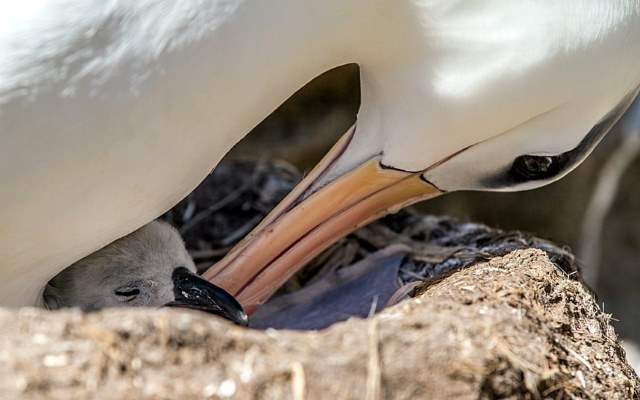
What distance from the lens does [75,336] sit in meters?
2.52

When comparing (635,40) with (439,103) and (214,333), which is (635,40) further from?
(214,333)

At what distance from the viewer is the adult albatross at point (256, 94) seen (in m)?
2.89

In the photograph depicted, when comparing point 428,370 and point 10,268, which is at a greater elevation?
point 10,268

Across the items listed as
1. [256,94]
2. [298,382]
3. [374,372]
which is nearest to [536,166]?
[256,94]

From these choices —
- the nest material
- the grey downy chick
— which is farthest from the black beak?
the nest material

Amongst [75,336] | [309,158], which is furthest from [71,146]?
[309,158]

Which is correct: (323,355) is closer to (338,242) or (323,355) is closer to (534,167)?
(534,167)

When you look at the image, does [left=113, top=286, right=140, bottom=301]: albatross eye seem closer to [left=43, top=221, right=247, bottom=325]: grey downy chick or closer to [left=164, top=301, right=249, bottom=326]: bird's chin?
[left=43, top=221, right=247, bottom=325]: grey downy chick

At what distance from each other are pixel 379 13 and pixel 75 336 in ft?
4.06

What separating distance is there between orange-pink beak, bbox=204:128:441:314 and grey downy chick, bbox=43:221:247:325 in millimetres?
191

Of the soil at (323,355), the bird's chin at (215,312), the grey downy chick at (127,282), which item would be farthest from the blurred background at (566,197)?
the soil at (323,355)

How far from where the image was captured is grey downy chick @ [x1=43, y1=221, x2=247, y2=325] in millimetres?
3658

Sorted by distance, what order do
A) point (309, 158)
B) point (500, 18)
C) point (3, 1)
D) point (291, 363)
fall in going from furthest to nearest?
point (309, 158) → point (500, 18) → point (3, 1) → point (291, 363)

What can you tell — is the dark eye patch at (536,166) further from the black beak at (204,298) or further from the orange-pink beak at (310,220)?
the black beak at (204,298)
